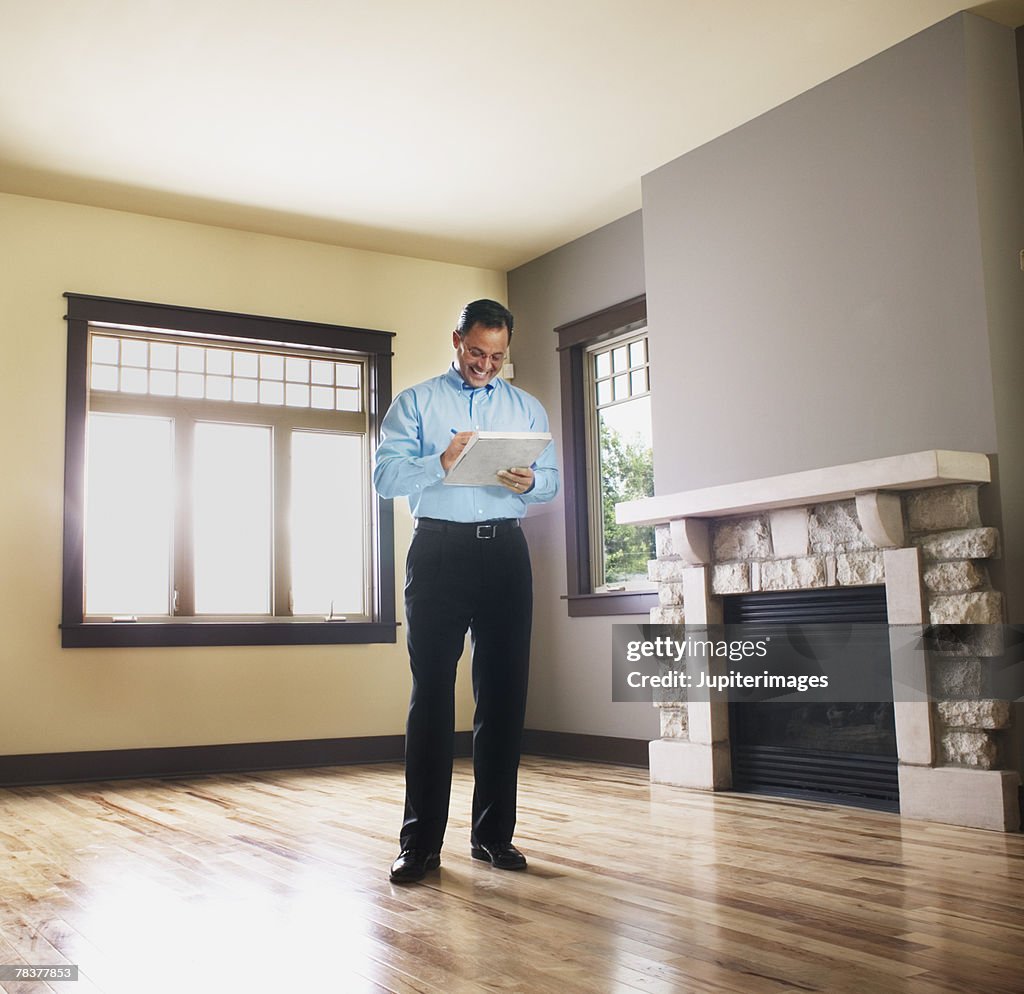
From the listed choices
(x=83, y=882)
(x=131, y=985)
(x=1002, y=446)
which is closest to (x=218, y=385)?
(x=83, y=882)

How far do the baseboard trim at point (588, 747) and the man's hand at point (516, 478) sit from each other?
9.52ft

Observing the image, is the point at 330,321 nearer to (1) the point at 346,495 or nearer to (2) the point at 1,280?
(1) the point at 346,495

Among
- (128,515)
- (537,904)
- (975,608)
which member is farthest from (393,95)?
(537,904)

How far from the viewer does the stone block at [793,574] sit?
13.9ft

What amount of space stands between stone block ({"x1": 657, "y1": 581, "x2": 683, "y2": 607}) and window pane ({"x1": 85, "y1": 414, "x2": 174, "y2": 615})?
8.40 ft

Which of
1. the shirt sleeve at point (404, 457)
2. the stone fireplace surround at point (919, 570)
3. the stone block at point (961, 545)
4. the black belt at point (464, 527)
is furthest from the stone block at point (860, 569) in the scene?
the shirt sleeve at point (404, 457)

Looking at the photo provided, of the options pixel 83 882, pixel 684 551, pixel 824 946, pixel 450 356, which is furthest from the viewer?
pixel 450 356

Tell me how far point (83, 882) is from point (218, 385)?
356cm

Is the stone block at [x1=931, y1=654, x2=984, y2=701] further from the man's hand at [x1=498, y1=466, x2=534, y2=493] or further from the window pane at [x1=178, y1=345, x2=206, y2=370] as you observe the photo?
the window pane at [x1=178, y1=345, x2=206, y2=370]

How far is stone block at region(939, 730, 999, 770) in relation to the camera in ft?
11.9

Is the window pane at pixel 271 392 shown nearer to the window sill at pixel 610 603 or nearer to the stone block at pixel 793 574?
the window sill at pixel 610 603

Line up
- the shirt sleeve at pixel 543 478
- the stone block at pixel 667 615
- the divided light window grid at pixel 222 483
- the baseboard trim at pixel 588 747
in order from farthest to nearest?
the divided light window grid at pixel 222 483 → the baseboard trim at pixel 588 747 → the stone block at pixel 667 615 → the shirt sleeve at pixel 543 478

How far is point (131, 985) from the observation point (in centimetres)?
198

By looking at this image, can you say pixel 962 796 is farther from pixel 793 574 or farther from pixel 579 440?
pixel 579 440
